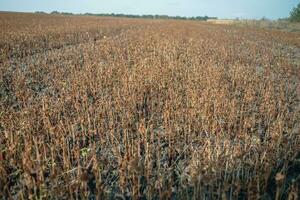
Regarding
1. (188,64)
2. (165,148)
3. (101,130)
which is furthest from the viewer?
(188,64)

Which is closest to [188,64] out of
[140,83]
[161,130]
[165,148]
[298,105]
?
[140,83]

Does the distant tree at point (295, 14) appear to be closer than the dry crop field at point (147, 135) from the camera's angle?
No

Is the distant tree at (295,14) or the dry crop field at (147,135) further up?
the distant tree at (295,14)

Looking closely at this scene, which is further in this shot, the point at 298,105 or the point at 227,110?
the point at 298,105

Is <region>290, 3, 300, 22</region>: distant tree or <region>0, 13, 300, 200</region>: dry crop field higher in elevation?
<region>290, 3, 300, 22</region>: distant tree

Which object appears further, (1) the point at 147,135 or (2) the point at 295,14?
(2) the point at 295,14

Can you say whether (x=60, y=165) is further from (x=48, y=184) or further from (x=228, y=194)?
(x=228, y=194)

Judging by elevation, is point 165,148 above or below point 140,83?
below

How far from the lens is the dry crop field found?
3660 mm

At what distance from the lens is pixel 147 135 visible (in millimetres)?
5262

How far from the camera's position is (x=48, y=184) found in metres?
3.90

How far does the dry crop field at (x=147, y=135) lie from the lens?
144 inches

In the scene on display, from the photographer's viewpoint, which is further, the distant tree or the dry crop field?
the distant tree

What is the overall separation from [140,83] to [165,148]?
2.90m
